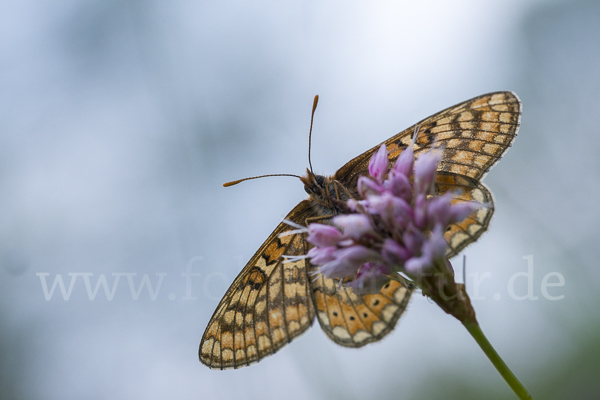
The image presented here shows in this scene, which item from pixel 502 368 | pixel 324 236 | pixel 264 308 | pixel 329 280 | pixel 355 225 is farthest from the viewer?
pixel 264 308

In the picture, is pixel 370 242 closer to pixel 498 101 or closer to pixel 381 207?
pixel 381 207

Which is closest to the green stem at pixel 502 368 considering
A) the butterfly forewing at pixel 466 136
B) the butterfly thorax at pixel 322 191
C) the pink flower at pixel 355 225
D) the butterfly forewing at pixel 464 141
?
the pink flower at pixel 355 225

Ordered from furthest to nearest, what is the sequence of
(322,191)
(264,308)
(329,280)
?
(264,308) → (329,280) → (322,191)

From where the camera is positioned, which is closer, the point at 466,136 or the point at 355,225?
the point at 355,225

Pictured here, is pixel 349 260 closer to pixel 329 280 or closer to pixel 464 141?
pixel 329 280

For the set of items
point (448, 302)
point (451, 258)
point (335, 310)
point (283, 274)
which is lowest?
point (335, 310)

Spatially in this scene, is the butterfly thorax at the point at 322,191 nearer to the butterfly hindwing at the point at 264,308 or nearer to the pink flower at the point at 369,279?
the butterfly hindwing at the point at 264,308

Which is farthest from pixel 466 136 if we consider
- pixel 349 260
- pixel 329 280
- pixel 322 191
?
pixel 349 260

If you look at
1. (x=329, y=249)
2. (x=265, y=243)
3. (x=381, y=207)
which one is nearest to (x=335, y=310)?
(x=265, y=243)
